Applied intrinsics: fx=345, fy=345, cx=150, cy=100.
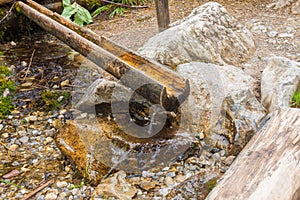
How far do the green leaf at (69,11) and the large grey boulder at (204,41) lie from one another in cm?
224

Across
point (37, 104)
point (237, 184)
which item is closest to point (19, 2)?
point (37, 104)

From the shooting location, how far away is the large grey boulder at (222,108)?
3.20 metres

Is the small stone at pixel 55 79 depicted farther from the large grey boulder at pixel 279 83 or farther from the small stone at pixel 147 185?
the large grey boulder at pixel 279 83

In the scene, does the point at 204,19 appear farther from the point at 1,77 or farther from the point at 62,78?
the point at 1,77

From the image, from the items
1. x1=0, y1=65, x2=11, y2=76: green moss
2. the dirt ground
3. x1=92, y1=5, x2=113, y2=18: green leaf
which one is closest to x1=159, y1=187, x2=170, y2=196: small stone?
the dirt ground

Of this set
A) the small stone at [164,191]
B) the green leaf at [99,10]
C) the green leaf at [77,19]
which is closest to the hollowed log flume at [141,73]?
the small stone at [164,191]

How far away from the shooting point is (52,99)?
4.19 metres

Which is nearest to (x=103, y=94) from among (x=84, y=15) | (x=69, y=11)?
(x=69, y=11)

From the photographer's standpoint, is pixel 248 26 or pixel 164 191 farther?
pixel 248 26

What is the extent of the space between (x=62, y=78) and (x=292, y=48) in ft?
10.2

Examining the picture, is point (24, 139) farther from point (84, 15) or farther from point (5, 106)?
point (84, 15)

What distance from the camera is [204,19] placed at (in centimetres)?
449

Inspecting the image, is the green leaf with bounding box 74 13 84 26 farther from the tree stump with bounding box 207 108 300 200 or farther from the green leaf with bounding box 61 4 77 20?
the tree stump with bounding box 207 108 300 200

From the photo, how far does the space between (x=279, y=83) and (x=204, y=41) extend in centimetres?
118
